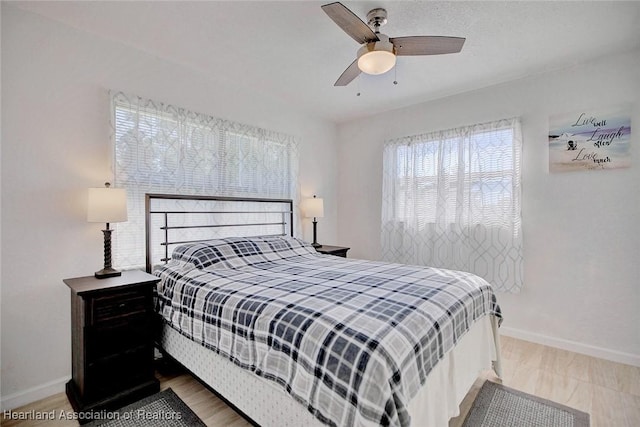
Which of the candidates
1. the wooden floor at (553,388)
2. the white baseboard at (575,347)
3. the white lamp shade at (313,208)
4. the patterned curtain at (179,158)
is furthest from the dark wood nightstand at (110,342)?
the white baseboard at (575,347)

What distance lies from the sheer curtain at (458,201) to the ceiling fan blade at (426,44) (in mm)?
1511

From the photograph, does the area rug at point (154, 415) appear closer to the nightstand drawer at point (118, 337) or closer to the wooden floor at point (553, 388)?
the wooden floor at point (553, 388)

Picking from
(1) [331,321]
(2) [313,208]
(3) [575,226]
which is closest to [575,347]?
(3) [575,226]

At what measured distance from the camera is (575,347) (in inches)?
106

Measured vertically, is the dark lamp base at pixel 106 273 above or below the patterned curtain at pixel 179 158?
below

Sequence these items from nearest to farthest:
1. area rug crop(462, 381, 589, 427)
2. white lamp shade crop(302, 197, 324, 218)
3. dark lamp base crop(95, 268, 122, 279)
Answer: area rug crop(462, 381, 589, 427), dark lamp base crop(95, 268, 122, 279), white lamp shade crop(302, 197, 324, 218)

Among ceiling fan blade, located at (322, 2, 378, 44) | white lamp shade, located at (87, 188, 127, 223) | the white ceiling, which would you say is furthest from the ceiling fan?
white lamp shade, located at (87, 188, 127, 223)

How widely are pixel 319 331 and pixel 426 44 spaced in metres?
1.84

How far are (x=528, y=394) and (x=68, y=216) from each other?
344cm

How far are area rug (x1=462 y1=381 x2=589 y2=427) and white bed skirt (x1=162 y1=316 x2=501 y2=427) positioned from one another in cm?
18

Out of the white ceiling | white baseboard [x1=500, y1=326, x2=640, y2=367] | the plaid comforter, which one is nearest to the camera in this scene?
the plaid comforter

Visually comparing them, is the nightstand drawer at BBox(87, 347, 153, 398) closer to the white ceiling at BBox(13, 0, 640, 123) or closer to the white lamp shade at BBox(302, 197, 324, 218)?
the white lamp shade at BBox(302, 197, 324, 218)

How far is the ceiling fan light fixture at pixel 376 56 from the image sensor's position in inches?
72.7

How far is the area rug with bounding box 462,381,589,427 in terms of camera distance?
1.75 meters
